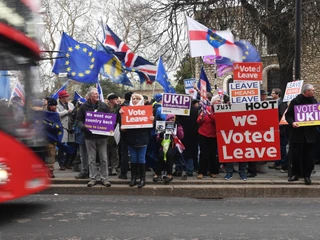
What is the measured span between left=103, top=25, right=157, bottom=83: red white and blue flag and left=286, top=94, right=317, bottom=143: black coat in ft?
13.3

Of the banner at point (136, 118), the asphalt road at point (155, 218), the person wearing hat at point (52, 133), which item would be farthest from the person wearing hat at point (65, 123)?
the asphalt road at point (155, 218)

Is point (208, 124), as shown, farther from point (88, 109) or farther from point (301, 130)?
point (88, 109)

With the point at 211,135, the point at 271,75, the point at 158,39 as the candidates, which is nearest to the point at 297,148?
A: the point at 211,135

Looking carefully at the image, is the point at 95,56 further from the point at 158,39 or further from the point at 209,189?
the point at 158,39

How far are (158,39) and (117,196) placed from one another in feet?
37.8

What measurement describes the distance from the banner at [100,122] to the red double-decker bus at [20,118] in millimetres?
2228

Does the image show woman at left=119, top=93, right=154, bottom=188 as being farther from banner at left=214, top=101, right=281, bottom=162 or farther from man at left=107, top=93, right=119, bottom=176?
banner at left=214, top=101, right=281, bottom=162

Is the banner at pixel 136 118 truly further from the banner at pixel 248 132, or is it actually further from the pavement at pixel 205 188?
the banner at pixel 248 132

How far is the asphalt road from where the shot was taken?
5309mm

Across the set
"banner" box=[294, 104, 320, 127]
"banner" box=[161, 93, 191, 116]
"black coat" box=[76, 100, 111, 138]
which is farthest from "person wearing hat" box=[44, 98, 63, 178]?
"banner" box=[294, 104, 320, 127]

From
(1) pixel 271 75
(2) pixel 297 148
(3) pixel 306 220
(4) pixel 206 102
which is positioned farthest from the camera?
(1) pixel 271 75

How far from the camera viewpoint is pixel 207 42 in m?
9.26

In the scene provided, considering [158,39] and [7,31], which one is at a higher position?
[158,39]

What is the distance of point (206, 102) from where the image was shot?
358 inches
